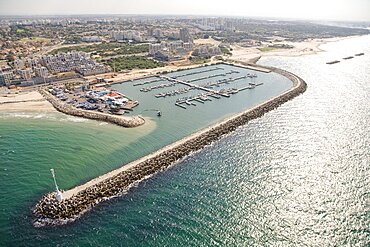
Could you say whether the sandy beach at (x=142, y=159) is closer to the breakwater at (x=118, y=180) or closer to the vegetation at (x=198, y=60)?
the breakwater at (x=118, y=180)

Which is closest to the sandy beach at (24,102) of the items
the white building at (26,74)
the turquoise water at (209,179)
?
the turquoise water at (209,179)

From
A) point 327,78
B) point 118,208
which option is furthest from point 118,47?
point 118,208

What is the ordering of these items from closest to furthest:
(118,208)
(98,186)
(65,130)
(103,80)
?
(118,208), (98,186), (65,130), (103,80)

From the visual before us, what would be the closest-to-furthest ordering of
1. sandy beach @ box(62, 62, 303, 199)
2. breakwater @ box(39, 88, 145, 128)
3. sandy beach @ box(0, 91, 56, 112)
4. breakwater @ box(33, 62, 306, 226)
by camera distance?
breakwater @ box(33, 62, 306, 226)
sandy beach @ box(62, 62, 303, 199)
breakwater @ box(39, 88, 145, 128)
sandy beach @ box(0, 91, 56, 112)

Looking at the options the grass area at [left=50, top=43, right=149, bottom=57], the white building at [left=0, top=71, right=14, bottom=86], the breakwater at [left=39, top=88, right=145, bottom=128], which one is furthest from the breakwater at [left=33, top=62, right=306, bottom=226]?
the grass area at [left=50, top=43, right=149, bottom=57]

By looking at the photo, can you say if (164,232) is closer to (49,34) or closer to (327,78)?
(327,78)

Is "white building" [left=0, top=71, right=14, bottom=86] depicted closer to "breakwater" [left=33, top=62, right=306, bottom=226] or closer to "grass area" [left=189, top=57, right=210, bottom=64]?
"breakwater" [left=33, top=62, right=306, bottom=226]
